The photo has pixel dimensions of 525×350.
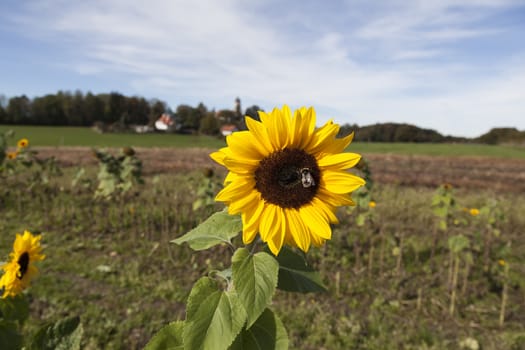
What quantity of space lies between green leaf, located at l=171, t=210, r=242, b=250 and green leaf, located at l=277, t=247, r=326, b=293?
210mm

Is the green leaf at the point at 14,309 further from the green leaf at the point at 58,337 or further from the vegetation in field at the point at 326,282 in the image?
the vegetation in field at the point at 326,282

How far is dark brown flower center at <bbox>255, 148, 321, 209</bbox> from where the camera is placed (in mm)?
1171

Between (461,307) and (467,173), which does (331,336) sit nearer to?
(461,307)

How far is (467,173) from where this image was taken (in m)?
22.3

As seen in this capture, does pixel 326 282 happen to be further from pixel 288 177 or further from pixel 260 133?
pixel 260 133

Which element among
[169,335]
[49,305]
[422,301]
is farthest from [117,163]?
[169,335]

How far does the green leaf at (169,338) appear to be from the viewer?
1047 mm

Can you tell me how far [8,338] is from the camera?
4.64 feet

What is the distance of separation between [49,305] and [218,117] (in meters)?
4.42

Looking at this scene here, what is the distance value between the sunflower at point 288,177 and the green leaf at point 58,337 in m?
0.87

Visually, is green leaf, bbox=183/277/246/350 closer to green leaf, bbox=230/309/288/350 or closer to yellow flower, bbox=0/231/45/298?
green leaf, bbox=230/309/288/350

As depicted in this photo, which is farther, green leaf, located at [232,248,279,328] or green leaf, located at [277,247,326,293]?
green leaf, located at [277,247,326,293]

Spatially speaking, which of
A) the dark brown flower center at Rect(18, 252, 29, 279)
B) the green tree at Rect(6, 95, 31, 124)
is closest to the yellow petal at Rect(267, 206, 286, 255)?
the dark brown flower center at Rect(18, 252, 29, 279)

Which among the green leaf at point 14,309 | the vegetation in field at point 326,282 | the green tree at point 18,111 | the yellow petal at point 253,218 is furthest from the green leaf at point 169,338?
the green tree at point 18,111
